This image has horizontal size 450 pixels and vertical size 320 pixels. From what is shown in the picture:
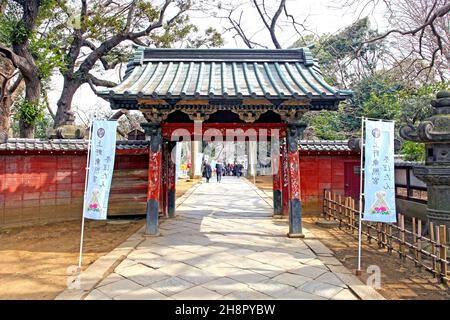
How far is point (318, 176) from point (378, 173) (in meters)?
5.30

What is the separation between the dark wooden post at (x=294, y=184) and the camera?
7320mm

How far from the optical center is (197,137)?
27.3 feet

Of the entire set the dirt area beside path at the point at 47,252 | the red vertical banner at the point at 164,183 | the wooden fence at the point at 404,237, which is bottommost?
the dirt area beside path at the point at 47,252

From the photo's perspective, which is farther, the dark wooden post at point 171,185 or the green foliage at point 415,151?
the dark wooden post at point 171,185

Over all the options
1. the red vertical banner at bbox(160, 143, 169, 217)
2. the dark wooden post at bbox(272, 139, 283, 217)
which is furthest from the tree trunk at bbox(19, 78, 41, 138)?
the dark wooden post at bbox(272, 139, 283, 217)

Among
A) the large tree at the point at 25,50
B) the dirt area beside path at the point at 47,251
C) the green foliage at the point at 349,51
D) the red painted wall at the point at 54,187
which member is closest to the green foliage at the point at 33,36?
the large tree at the point at 25,50

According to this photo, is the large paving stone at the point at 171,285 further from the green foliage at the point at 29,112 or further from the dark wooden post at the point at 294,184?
the green foliage at the point at 29,112

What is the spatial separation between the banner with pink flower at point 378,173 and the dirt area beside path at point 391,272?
0.97 metres

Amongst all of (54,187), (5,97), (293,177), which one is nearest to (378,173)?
(293,177)

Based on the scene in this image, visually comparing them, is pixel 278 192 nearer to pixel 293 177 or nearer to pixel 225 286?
pixel 293 177

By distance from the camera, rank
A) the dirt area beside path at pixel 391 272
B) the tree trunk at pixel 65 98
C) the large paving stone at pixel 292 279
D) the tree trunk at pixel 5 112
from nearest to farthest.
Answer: the dirt area beside path at pixel 391 272
the large paving stone at pixel 292 279
the tree trunk at pixel 5 112
the tree trunk at pixel 65 98

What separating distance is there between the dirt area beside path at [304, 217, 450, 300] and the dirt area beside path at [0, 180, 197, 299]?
5.01 meters

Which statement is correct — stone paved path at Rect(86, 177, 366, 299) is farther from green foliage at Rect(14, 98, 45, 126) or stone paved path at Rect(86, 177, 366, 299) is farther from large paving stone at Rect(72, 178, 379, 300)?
green foliage at Rect(14, 98, 45, 126)
